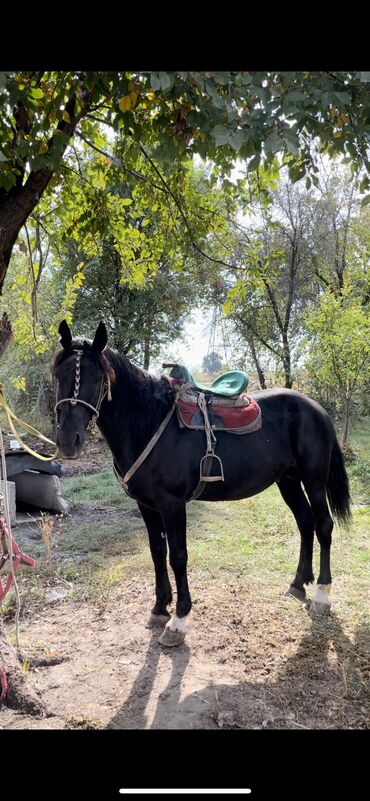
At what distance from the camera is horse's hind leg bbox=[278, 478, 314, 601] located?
3.71 metres

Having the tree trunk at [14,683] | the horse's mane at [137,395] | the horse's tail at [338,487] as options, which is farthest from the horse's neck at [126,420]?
the horse's tail at [338,487]

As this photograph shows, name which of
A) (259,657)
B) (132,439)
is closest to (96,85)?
(132,439)

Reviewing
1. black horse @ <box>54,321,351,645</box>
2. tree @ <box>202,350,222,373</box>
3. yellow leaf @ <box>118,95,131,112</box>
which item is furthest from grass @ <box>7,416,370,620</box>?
tree @ <box>202,350,222,373</box>

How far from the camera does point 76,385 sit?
2654mm

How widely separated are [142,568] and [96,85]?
3542mm

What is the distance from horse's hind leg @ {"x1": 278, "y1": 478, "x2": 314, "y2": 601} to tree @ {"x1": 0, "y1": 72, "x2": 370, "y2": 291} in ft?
7.34

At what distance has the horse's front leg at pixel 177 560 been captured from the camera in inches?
118

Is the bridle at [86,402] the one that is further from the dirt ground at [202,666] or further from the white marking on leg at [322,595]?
the white marking on leg at [322,595]

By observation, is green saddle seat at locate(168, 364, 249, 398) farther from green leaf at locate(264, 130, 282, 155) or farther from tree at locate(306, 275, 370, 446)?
tree at locate(306, 275, 370, 446)

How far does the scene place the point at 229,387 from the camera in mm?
3434

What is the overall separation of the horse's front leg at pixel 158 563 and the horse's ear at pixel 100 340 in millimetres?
1160

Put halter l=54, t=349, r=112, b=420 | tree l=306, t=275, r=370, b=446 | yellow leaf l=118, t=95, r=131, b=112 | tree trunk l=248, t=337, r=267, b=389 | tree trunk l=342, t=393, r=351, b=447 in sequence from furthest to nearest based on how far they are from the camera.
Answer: tree trunk l=248, t=337, r=267, b=389 < tree trunk l=342, t=393, r=351, b=447 < tree l=306, t=275, r=370, b=446 < halter l=54, t=349, r=112, b=420 < yellow leaf l=118, t=95, r=131, b=112

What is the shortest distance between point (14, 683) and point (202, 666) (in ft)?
3.35

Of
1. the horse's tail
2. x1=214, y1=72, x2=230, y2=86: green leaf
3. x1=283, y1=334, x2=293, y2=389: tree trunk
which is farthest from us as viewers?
x1=283, y1=334, x2=293, y2=389: tree trunk
